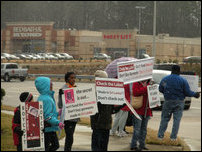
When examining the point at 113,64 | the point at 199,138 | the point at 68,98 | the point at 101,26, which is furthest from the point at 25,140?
the point at 101,26

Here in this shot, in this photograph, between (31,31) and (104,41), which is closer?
(31,31)

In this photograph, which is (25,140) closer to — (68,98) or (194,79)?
(68,98)

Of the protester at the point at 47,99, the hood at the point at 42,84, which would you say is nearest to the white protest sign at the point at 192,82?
the protester at the point at 47,99

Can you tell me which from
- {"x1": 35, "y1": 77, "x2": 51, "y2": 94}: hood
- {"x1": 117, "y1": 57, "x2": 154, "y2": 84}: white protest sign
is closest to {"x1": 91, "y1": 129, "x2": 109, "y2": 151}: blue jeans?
{"x1": 117, "y1": 57, "x2": 154, "y2": 84}: white protest sign

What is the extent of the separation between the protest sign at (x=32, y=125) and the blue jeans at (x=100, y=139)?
218cm

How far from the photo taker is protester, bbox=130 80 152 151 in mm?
9606

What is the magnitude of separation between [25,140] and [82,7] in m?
65.6

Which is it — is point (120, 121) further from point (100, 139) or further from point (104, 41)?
point (104, 41)

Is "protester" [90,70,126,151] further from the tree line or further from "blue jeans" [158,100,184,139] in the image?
the tree line

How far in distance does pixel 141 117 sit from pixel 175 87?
0.80m

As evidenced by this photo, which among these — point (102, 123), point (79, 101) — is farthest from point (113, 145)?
point (79, 101)

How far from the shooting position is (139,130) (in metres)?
10.1

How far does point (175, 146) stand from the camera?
11281 millimetres

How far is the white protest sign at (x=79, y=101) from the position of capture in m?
5.88
